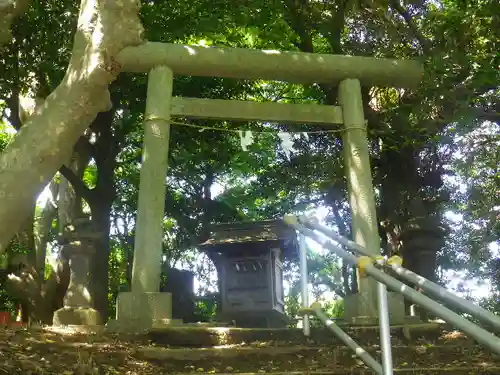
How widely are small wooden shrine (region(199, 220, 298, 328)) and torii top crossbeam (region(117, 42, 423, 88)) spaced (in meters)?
Answer: 2.45

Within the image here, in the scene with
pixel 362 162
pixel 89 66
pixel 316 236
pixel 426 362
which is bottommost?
pixel 426 362

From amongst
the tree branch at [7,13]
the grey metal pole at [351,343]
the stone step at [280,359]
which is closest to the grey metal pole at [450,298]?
the grey metal pole at [351,343]

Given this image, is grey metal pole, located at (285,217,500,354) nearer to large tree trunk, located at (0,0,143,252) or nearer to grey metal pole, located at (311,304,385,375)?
grey metal pole, located at (311,304,385,375)

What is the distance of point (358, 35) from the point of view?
10.2m

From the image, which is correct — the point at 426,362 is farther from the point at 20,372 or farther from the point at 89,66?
the point at 89,66

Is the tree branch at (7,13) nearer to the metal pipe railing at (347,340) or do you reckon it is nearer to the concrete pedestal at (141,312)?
the metal pipe railing at (347,340)

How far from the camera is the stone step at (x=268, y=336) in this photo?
16.0 feet

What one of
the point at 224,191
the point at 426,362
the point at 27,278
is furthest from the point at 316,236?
the point at 224,191

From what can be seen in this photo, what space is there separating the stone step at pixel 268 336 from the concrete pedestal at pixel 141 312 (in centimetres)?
43

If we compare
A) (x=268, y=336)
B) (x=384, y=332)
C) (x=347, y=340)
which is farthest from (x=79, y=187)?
(x=384, y=332)

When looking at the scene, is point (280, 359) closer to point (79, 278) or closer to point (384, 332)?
point (384, 332)

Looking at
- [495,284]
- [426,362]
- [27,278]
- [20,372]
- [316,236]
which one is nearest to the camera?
[20,372]

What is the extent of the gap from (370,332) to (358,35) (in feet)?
22.7

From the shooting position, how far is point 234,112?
22.8ft
